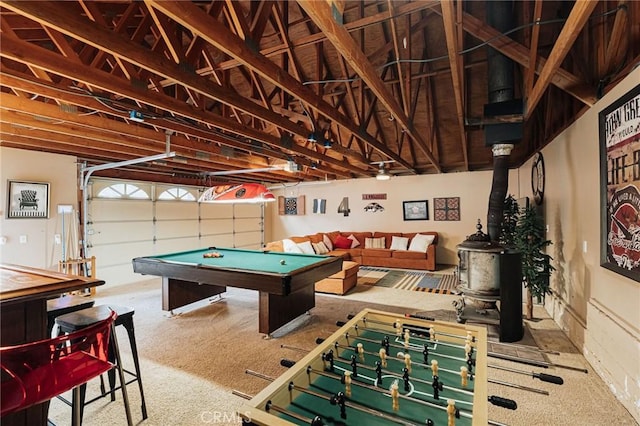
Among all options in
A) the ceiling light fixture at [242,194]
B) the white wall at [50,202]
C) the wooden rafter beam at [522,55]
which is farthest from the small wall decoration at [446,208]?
the white wall at [50,202]

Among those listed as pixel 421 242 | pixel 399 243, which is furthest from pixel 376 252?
pixel 421 242

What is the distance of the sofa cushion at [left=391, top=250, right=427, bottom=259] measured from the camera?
25.0 feet

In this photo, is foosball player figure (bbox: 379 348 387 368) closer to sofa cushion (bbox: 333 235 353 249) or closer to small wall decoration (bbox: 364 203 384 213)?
sofa cushion (bbox: 333 235 353 249)

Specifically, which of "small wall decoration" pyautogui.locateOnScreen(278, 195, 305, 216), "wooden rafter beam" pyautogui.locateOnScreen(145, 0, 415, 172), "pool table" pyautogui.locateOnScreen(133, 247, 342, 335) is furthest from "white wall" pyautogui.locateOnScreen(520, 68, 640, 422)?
"small wall decoration" pyautogui.locateOnScreen(278, 195, 305, 216)

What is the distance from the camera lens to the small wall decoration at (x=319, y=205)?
33.1 ft

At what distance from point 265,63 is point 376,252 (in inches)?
255

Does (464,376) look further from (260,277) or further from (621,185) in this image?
(260,277)

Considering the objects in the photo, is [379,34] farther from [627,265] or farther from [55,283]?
[55,283]

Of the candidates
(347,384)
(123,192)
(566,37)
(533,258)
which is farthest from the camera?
(123,192)

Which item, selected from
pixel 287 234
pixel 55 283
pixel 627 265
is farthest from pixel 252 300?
pixel 287 234

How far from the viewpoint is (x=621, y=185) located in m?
2.27

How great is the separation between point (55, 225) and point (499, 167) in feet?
24.5

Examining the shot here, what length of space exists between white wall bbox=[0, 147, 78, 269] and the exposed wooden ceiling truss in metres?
0.24

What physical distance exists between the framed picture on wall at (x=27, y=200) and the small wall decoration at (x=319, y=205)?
22.8ft
